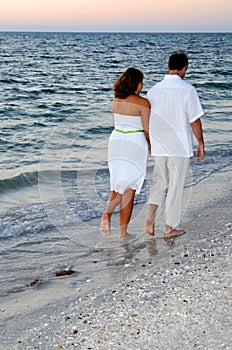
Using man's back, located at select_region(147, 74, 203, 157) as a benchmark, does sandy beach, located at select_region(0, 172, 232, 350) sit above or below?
below

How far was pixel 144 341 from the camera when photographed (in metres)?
3.46

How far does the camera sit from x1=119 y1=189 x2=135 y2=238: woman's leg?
5.62 metres

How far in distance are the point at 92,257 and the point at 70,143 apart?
21.4ft

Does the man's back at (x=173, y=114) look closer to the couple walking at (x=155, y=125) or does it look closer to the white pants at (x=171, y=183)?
the couple walking at (x=155, y=125)

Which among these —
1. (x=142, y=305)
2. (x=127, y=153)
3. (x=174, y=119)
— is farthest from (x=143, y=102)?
(x=142, y=305)

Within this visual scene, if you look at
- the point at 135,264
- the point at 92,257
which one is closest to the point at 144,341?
→ the point at 135,264

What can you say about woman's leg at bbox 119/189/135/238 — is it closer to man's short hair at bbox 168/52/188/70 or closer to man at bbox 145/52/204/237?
man at bbox 145/52/204/237

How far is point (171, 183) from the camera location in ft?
18.3

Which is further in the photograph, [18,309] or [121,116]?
[121,116]

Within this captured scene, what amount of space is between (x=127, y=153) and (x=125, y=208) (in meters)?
0.75

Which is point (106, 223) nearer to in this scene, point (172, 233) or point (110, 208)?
point (110, 208)

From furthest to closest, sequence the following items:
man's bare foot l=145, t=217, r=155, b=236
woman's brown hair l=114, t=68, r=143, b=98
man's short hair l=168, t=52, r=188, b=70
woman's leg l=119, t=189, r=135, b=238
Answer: man's bare foot l=145, t=217, r=155, b=236 → woman's leg l=119, t=189, r=135, b=238 → man's short hair l=168, t=52, r=188, b=70 → woman's brown hair l=114, t=68, r=143, b=98

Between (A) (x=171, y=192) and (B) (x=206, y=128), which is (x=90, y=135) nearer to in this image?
(B) (x=206, y=128)

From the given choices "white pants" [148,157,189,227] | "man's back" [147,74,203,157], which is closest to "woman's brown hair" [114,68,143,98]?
"man's back" [147,74,203,157]
